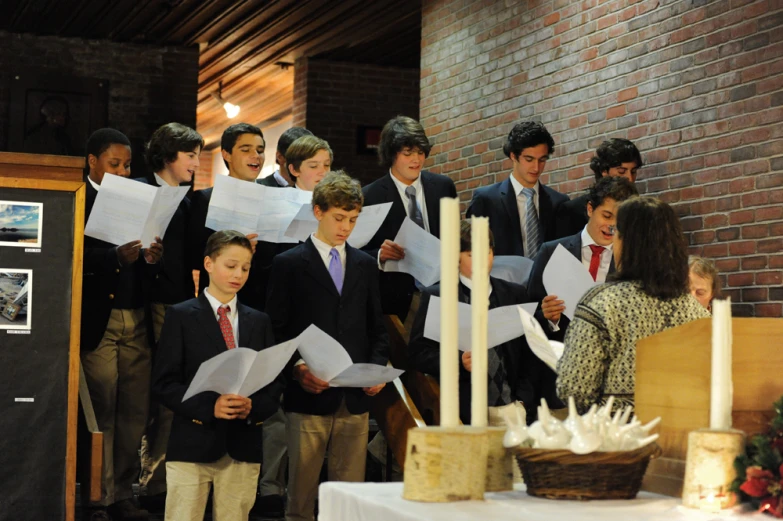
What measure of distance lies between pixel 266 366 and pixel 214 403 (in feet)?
1.00

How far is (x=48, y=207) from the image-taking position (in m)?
3.96

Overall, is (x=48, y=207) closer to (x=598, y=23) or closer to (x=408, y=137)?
(x=408, y=137)

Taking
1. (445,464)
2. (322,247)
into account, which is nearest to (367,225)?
(322,247)

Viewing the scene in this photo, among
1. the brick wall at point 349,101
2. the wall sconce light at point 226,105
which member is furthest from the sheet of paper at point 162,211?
the wall sconce light at point 226,105

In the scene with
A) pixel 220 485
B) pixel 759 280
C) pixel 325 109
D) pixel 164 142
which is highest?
pixel 325 109

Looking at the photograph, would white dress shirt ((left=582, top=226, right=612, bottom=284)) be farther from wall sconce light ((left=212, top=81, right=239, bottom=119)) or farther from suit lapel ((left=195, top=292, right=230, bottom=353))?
wall sconce light ((left=212, top=81, right=239, bottom=119))

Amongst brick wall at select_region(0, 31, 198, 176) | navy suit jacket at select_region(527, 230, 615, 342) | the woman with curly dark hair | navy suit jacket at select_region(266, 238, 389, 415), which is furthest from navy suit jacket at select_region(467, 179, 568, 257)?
brick wall at select_region(0, 31, 198, 176)

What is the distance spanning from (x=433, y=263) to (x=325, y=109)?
25.3 ft

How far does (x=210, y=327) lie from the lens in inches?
154

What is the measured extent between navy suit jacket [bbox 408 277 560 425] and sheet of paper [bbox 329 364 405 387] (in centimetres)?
22

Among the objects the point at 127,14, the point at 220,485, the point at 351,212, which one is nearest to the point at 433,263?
the point at 351,212

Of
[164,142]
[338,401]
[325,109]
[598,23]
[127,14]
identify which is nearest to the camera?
[338,401]

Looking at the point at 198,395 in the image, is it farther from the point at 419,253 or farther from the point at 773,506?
Result: the point at 773,506

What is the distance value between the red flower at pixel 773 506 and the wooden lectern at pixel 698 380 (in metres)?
0.19
